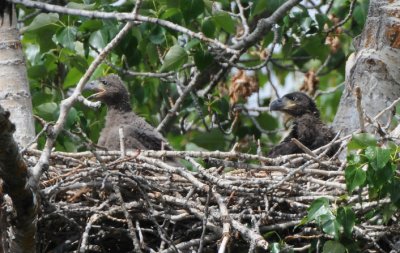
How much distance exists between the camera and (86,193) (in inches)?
287

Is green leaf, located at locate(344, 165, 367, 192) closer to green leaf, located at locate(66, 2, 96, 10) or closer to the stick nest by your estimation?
the stick nest

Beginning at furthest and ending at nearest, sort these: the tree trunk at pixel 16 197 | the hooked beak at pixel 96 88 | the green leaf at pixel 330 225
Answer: the hooked beak at pixel 96 88, the green leaf at pixel 330 225, the tree trunk at pixel 16 197

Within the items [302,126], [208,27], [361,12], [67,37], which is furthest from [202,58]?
[361,12]

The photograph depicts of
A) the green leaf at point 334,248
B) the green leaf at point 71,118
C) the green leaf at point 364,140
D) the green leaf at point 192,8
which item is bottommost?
the green leaf at point 334,248

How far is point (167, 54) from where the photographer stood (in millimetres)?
8812

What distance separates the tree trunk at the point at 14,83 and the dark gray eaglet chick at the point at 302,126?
1943 millimetres

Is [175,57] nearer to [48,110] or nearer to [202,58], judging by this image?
[202,58]

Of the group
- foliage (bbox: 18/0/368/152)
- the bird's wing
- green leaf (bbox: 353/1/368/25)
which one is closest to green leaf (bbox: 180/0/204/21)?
foliage (bbox: 18/0/368/152)

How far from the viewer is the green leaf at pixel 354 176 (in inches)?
255

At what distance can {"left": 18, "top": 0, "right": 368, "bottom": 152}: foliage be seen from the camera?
8945 millimetres

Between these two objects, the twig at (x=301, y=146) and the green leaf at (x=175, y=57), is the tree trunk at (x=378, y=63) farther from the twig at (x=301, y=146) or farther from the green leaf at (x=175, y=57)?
the twig at (x=301, y=146)

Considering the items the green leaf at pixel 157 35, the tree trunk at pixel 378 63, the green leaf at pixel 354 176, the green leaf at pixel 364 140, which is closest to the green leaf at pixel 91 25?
the green leaf at pixel 157 35

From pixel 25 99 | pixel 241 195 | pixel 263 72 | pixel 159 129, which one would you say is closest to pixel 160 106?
pixel 159 129

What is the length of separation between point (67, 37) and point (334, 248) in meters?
3.06
